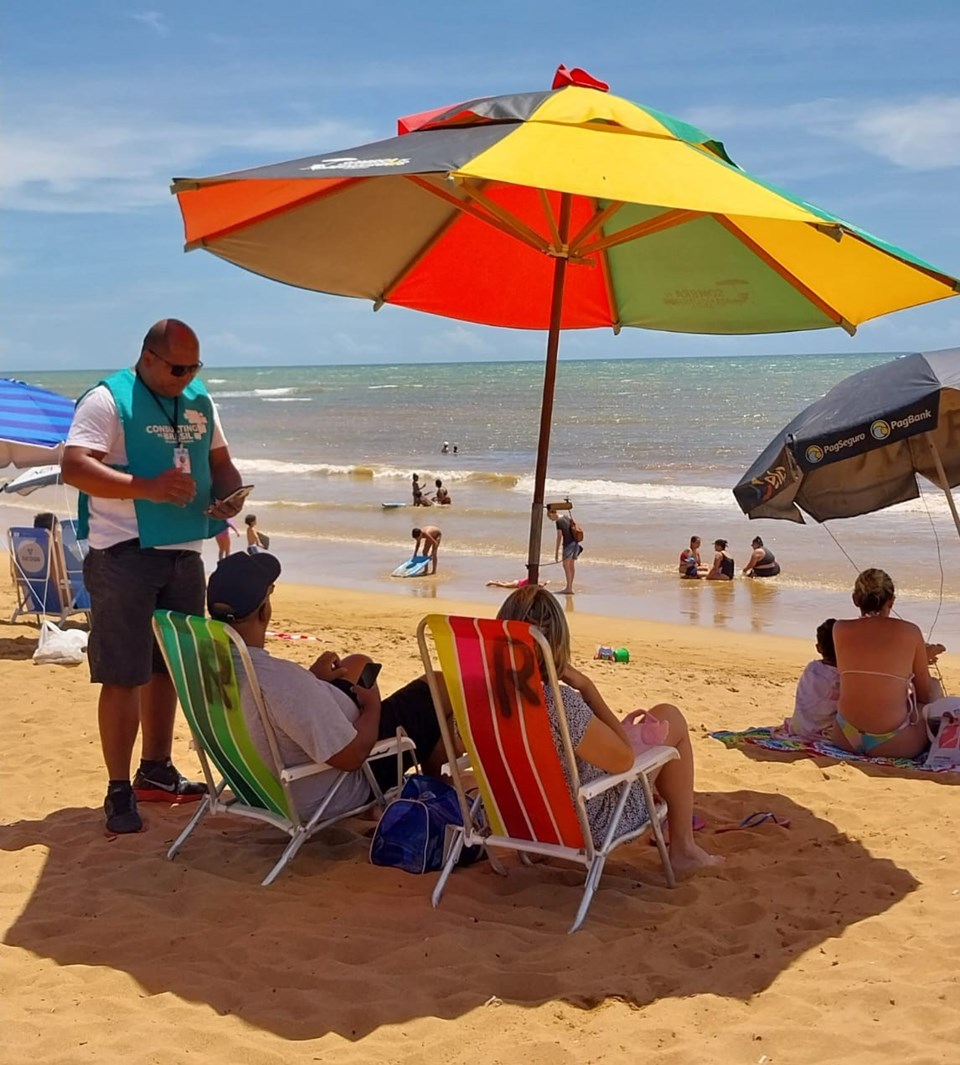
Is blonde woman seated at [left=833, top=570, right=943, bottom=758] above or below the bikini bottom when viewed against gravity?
above

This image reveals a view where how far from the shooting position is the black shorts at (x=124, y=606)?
4336mm

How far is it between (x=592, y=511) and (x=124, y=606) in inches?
632

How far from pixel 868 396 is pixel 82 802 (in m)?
3.53

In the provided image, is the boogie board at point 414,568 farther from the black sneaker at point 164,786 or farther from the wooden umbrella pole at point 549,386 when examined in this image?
the wooden umbrella pole at point 549,386

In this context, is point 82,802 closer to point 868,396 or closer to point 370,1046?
point 370,1046

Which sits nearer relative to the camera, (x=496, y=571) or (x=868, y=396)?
(x=868, y=396)

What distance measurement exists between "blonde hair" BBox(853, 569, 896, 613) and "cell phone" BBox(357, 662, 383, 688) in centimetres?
234

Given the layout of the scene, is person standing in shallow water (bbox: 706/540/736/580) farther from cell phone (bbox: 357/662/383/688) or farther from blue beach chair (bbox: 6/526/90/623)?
cell phone (bbox: 357/662/383/688)

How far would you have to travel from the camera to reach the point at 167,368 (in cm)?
430

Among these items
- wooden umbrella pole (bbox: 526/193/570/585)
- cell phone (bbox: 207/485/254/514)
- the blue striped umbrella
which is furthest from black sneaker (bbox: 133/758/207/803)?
the blue striped umbrella

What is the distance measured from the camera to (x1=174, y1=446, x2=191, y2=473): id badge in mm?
4410

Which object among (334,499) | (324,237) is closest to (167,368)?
(324,237)

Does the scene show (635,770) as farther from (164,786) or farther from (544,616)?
(164,786)

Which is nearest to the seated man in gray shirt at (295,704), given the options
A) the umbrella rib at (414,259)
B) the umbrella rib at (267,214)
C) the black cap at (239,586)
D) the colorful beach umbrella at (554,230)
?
the black cap at (239,586)
